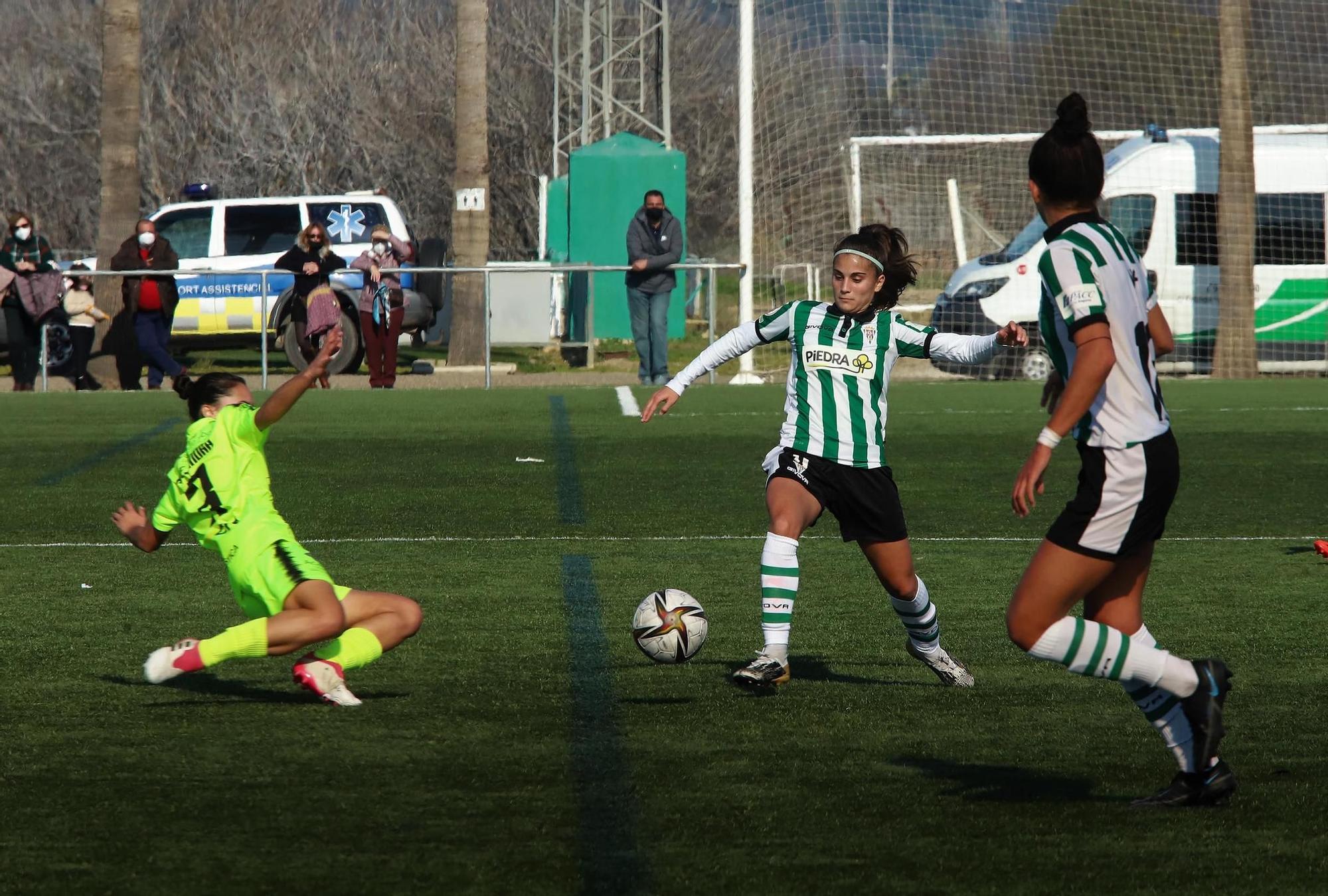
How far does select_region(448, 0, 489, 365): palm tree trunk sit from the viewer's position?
24266mm

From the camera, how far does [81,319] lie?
20438 mm

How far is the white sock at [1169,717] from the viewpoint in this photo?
14.1ft

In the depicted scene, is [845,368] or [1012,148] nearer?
[845,368]

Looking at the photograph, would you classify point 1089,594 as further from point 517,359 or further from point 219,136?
point 219,136

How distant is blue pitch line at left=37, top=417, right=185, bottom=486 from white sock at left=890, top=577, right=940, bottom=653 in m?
7.69

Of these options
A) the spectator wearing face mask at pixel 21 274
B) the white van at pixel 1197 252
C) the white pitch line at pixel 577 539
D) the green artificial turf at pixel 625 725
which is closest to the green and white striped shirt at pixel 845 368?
the green artificial turf at pixel 625 725

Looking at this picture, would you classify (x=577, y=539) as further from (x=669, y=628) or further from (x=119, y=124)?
(x=119, y=124)

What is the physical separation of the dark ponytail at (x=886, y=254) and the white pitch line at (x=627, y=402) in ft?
32.7

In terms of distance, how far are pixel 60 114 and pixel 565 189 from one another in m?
21.8

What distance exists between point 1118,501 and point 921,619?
5.80ft

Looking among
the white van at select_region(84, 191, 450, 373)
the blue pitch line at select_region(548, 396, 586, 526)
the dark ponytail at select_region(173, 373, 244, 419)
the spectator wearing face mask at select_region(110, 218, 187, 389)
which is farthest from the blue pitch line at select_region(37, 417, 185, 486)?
the dark ponytail at select_region(173, 373, 244, 419)

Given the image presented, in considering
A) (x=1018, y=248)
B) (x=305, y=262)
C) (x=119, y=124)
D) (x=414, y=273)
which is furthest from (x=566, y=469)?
(x=119, y=124)

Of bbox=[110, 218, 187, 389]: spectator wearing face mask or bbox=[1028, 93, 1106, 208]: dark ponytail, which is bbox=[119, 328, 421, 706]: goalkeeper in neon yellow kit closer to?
bbox=[1028, 93, 1106, 208]: dark ponytail

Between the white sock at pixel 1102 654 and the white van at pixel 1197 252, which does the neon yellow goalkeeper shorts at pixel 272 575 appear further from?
the white van at pixel 1197 252
